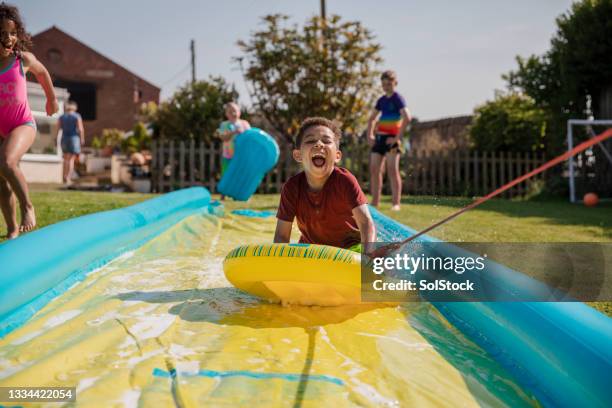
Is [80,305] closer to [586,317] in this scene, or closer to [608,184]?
[586,317]

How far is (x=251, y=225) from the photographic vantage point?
4930mm

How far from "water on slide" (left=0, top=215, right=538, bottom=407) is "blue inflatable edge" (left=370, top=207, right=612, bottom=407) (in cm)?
5

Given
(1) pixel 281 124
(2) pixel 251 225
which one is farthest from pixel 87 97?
(2) pixel 251 225

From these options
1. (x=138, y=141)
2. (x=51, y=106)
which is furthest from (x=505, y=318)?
(x=138, y=141)

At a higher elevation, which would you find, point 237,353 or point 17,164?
point 17,164

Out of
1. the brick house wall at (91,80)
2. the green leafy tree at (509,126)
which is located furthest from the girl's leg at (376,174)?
the brick house wall at (91,80)

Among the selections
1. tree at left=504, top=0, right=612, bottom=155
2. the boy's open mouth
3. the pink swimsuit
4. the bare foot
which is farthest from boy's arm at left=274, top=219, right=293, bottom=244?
tree at left=504, top=0, right=612, bottom=155

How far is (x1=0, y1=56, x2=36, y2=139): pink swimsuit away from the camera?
125 inches

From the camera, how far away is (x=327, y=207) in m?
2.52

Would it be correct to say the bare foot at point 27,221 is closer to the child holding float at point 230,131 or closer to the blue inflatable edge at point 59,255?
the blue inflatable edge at point 59,255

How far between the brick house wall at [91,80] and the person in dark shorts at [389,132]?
17.5 metres

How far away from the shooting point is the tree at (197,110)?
11.5 m

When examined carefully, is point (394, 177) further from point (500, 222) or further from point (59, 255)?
point (59, 255)

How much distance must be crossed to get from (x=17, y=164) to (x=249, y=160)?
13.2 feet
